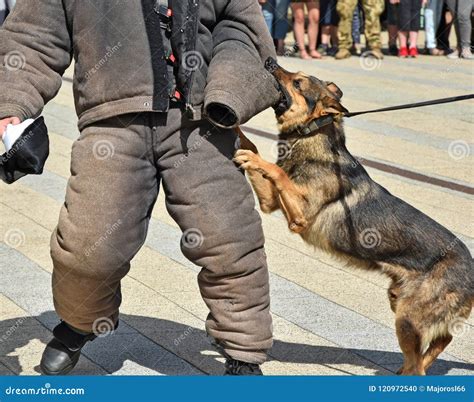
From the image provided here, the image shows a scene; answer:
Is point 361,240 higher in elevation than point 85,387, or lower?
lower

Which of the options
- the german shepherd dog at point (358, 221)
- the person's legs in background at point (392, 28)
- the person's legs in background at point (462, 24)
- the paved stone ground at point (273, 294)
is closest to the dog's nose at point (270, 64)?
the german shepherd dog at point (358, 221)

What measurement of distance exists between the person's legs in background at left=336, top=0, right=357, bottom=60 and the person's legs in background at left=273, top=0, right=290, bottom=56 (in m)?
0.87

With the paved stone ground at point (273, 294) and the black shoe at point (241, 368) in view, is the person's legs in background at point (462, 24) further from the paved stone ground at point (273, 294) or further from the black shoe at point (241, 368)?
the black shoe at point (241, 368)

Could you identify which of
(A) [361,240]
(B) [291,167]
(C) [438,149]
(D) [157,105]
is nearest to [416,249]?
(A) [361,240]

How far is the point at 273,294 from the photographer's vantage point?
592 centimetres

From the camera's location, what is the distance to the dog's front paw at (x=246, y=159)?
4266mm

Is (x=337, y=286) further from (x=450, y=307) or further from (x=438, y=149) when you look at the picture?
(x=438, y=149)

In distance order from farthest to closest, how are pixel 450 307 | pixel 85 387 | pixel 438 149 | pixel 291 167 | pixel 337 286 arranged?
pixel 438 149 → pixel 337 286 → pixel 291 167 → pixel 450 307 → pixel 85 387

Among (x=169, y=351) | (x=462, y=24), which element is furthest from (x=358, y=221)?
(x=462, y=24)

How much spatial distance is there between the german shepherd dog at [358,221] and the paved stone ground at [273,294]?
32 cm

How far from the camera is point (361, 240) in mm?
4734

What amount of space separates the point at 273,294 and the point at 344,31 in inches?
442

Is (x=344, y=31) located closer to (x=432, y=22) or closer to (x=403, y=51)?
(x=403, y=51)

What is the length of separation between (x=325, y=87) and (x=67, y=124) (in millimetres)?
6214
